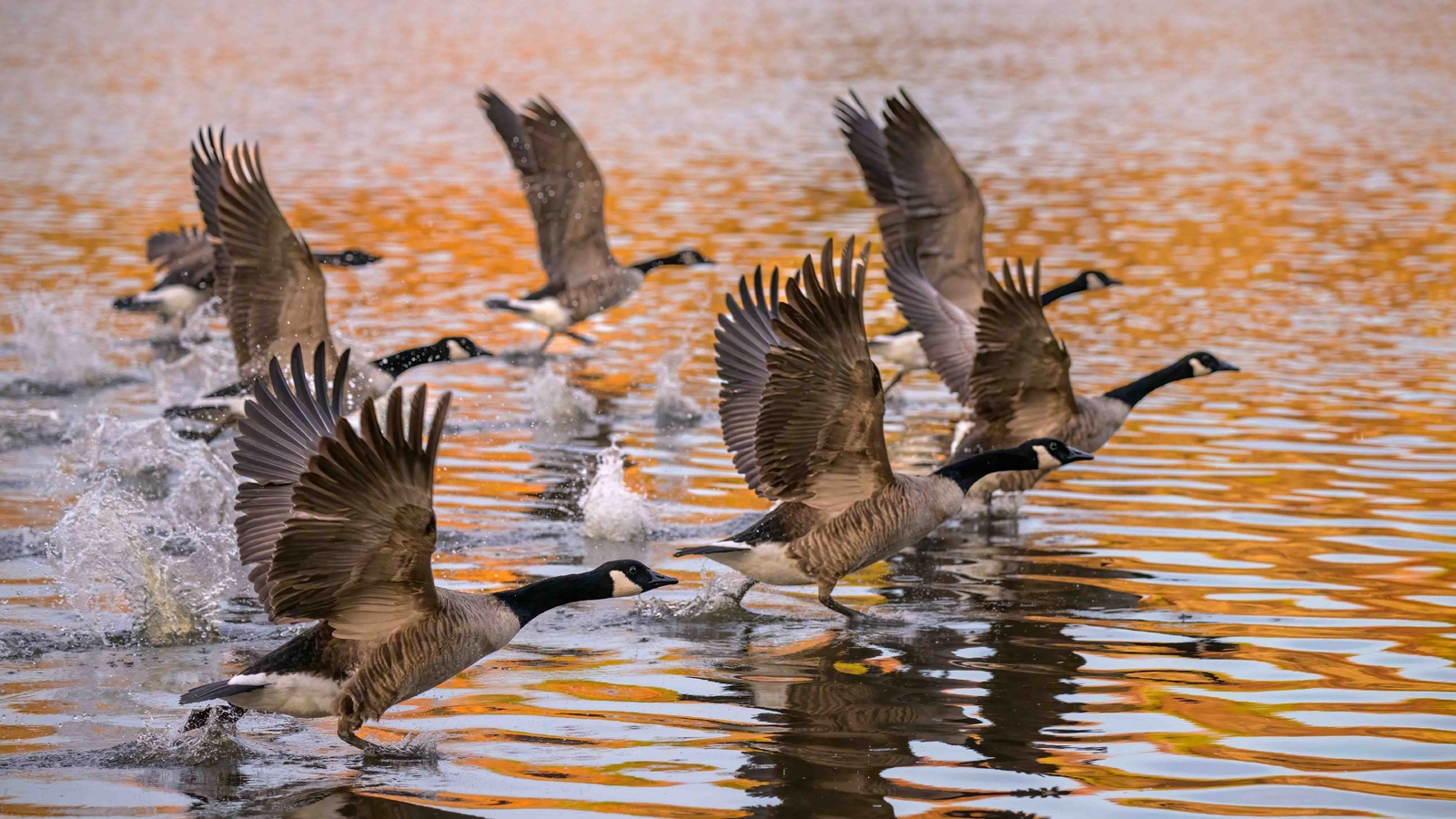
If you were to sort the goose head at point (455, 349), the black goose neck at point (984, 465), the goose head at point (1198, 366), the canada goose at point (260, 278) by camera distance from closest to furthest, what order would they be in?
the black goose neck at point (984, 465) → the canada goose at point (260, 278) → the goose head at point (1198, 366) → the goose head at point (455, 349)

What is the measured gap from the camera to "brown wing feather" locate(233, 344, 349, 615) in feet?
20.9

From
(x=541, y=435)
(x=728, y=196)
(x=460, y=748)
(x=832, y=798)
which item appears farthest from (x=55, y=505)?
(x=728, y=196)

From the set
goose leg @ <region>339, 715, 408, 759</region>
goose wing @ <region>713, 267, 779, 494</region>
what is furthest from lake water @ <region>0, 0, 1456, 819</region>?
goose wing @ <region>713, 267, 779, 494</region>

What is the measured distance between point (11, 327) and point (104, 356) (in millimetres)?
1278

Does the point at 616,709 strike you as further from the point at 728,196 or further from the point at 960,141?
the point at 960,141

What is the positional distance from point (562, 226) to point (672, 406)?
9.08 ft

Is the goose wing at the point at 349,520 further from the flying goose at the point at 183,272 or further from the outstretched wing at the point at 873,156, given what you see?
the flying goose at the point at 183,272

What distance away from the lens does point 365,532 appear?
5.58m

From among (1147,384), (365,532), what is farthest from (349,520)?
(1147,384)

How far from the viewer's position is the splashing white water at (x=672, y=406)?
12156 millimetres

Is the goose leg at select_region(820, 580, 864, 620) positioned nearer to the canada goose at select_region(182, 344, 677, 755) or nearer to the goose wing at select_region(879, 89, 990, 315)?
the canada goose at select_region(182, 344, 677, 755)

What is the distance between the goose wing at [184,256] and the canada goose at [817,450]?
7.04m

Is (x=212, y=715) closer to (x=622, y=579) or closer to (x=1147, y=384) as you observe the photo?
(x=622, y=579)

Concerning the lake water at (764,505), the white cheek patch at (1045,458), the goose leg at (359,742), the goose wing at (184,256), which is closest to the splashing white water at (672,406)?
the lake water at (764,505)
